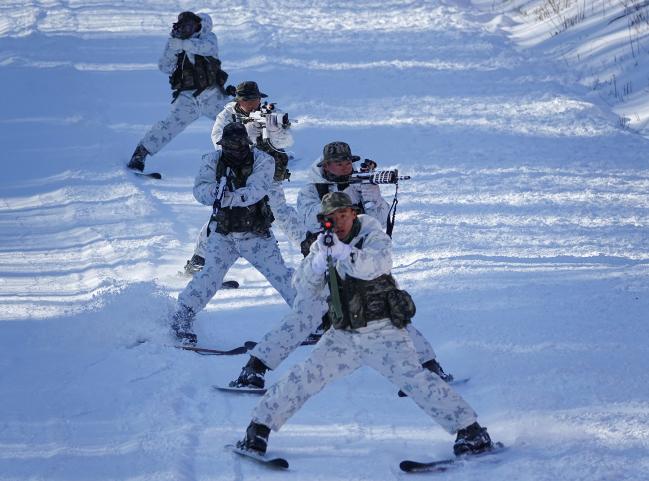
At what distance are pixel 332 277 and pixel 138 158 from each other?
782cm

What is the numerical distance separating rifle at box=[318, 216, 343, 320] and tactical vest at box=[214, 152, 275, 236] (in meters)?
2.41

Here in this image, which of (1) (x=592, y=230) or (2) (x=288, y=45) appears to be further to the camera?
(2) (x=288, y=45)

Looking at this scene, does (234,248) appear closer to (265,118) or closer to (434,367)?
(434,367)

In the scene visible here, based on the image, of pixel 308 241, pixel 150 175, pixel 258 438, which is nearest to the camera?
pixel 258 438

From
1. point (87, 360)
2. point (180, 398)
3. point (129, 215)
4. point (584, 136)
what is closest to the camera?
point (180, 398)

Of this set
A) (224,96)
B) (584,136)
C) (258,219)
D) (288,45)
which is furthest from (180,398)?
(288,45)

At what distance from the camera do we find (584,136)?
45.2 feet

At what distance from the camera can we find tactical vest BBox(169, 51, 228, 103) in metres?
12.6

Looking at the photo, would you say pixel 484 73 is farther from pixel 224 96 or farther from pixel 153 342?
pixel 153 342

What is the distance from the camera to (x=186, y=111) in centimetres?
1285

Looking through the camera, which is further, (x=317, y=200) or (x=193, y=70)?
(x=193, y=70)

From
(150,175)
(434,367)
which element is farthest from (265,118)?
(434,367)

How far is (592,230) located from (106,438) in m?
5.69

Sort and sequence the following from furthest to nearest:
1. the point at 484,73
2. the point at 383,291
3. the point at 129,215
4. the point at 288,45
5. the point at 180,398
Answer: the point at 288,45, the point at 484,73, the point at 129,215, the point at 180,398, the point at 383,291
